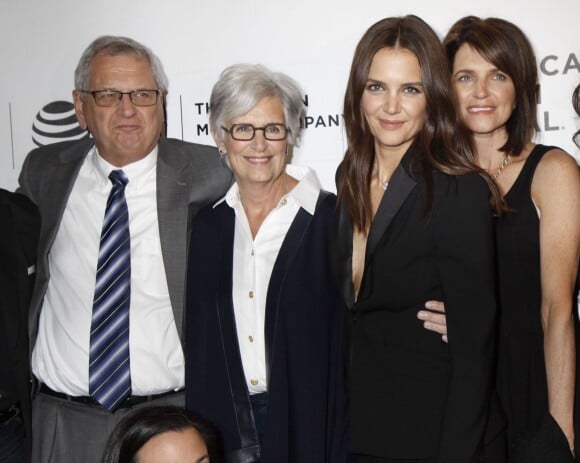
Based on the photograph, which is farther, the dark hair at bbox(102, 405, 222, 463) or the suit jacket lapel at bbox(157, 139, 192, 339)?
the suit jacket lapel at bbox(157, 139, 192, 339)

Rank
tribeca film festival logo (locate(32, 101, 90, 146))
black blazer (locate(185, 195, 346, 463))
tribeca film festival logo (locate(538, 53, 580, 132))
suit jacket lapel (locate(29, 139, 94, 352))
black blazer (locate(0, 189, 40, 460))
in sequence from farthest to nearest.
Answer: tribeca film festival logo (locate(32, 101, 90, 146)), tribeca film festival logo (locate(538, 53, 580, 132)), suit jacket lapel (locate(29, 139, 94, 352)), black blazer (locate(0, 189, 40, 460)), black blazer (locate(185, 195, 346, 463))

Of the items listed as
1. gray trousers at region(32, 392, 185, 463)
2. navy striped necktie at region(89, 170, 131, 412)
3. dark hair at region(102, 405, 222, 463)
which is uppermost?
navy striped necktie at region(89, 170, 131, 412)

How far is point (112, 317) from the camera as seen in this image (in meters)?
2.60

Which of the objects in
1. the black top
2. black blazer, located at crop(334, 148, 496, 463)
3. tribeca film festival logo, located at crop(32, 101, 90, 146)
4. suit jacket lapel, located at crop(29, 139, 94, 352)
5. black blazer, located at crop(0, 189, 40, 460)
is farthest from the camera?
tribeca film festival logo, located at crop(32, 101, 90, 146)

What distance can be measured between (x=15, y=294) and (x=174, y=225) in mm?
573

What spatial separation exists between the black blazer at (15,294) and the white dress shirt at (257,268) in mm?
727

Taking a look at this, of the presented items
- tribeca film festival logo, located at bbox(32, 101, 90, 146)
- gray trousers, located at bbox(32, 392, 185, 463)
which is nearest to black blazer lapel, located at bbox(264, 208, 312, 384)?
gray trousers, located at bbox(32, 392, 185, 463)

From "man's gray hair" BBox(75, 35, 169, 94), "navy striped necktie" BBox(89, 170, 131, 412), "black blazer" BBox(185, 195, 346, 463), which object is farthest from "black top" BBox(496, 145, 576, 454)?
"man's gray hair" BBox(75, 35, 169, 94)

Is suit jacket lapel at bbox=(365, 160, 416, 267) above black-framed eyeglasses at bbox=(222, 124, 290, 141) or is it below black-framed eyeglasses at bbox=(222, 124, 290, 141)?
below

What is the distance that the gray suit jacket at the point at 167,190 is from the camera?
264 centimetres

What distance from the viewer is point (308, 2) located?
3.10 meters

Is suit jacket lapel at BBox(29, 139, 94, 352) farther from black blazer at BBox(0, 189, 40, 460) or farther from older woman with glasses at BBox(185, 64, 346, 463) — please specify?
older woman with glasses at BBox(185, 64, 346, 463)

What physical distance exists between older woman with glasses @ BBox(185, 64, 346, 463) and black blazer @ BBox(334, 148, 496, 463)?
0.19 m

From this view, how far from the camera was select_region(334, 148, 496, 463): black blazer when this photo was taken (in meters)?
2.00
